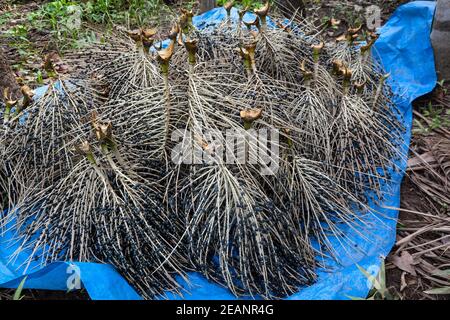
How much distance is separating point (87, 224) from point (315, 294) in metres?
0.88

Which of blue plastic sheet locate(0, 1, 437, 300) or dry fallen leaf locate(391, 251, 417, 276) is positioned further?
dry fallen leaf locate(391, 251, 417, 276)

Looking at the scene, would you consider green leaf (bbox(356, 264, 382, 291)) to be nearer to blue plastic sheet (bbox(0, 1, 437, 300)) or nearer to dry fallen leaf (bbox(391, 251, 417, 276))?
blue plastic sheet (bbox(0, 1, 437, 300))

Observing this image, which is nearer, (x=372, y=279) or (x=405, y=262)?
(x=372, y=279)

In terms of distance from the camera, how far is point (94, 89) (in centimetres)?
220

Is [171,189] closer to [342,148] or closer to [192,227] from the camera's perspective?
[192,227]

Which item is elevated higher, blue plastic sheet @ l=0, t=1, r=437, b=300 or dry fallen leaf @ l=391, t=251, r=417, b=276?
blue plastic sheet @ l=0, t=1, r=437, b=300

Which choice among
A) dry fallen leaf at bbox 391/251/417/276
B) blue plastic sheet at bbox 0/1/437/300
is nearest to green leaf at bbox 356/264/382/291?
blue plastic sheet at bbox 0/1/437/300

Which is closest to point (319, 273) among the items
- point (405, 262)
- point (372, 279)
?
point (372, 279)

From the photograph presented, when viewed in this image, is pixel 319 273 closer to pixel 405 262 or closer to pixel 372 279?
pixel 372 279

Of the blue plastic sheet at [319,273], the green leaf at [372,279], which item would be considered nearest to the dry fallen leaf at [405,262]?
the blue plastic sheet at [319,273]

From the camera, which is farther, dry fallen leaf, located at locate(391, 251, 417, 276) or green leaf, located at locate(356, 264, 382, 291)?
dry fallen leaf, located at locate(391, 251, 417, 276)

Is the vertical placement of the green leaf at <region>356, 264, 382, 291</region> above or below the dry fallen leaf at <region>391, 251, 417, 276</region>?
above

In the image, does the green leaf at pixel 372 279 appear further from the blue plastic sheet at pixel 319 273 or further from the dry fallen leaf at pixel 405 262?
the dry fallen leaf at pixel 405 262
